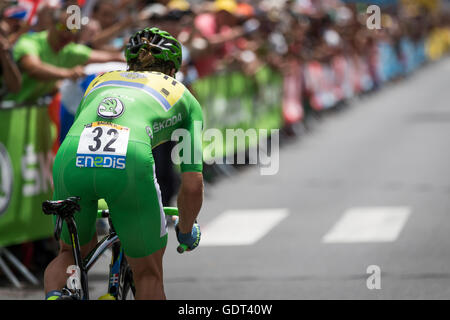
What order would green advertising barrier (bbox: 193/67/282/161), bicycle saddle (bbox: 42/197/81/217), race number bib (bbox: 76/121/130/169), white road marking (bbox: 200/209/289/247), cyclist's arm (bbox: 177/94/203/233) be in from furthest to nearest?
green advertising barrier (bbox: 193/67/282/161)
white road marking (bbox: 200/209/289/247)
cyclist's arm (bbox: 177/94/203/233)
race number bib (bbox: 76/121/130/169)
bicycle saddle (bbox: 42/197/81/217)

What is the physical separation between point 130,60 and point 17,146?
3404 mm

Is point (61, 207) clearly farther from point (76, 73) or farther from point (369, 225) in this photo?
point (369, 225)

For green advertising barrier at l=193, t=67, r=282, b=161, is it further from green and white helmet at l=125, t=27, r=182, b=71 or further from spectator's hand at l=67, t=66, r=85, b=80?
green and white helmet at l=125, t=27, r=182, b=71

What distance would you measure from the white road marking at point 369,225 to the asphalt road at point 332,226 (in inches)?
0.5

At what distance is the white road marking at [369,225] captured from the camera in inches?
399

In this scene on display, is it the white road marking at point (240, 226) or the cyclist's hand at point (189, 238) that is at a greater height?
the white road marking at point (240, 226)

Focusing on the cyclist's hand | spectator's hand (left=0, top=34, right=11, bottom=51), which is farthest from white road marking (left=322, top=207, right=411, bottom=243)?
the cyclist's hand

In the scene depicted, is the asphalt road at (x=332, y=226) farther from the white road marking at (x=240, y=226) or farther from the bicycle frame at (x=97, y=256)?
the bicycle frame at (x=97, y=256)

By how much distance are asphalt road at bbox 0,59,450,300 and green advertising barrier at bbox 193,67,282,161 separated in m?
0.68

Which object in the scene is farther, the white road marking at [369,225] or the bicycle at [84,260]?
the white road marking at [369,225]

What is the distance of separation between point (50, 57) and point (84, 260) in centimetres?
445

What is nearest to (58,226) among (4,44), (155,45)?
(155,45)

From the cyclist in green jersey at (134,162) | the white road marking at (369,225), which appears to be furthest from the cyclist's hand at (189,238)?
the white road marking at (369,225)

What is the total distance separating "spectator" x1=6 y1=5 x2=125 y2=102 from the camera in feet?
28.8
